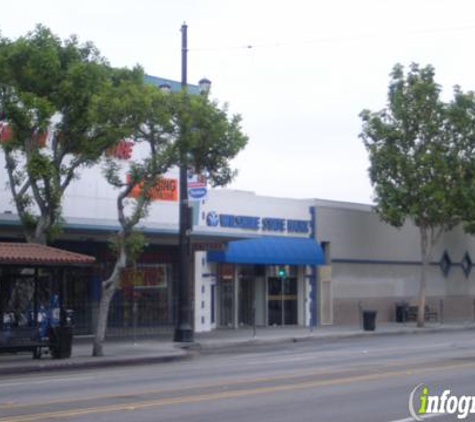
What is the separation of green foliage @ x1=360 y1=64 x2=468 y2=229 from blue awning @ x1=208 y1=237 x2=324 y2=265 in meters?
4.04

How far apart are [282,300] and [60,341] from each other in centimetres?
2081

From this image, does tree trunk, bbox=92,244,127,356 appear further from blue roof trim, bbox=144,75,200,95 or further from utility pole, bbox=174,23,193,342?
blue roof trim, bbox=144,75,200,95

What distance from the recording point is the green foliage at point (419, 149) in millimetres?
46312

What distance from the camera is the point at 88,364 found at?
26625mm

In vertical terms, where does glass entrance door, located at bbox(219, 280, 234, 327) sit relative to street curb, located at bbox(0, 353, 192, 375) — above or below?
above

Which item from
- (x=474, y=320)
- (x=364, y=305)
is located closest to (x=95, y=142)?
(x=364, y=305)

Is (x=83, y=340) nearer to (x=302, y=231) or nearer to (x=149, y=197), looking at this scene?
(x=149, y=197)

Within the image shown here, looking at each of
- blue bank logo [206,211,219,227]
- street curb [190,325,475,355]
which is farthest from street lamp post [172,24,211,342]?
blue bank logo [206,211,219,227]

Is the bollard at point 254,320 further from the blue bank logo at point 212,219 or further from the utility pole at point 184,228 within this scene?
the utility pole at point 184,228

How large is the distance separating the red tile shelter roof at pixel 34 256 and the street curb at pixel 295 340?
21.6ft

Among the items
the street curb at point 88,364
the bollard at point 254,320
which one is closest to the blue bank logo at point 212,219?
the bollard at point 254,320

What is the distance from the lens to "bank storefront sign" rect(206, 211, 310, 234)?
4281 centimetres

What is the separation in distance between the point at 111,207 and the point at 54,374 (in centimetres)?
1397

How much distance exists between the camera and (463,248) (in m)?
58.1
